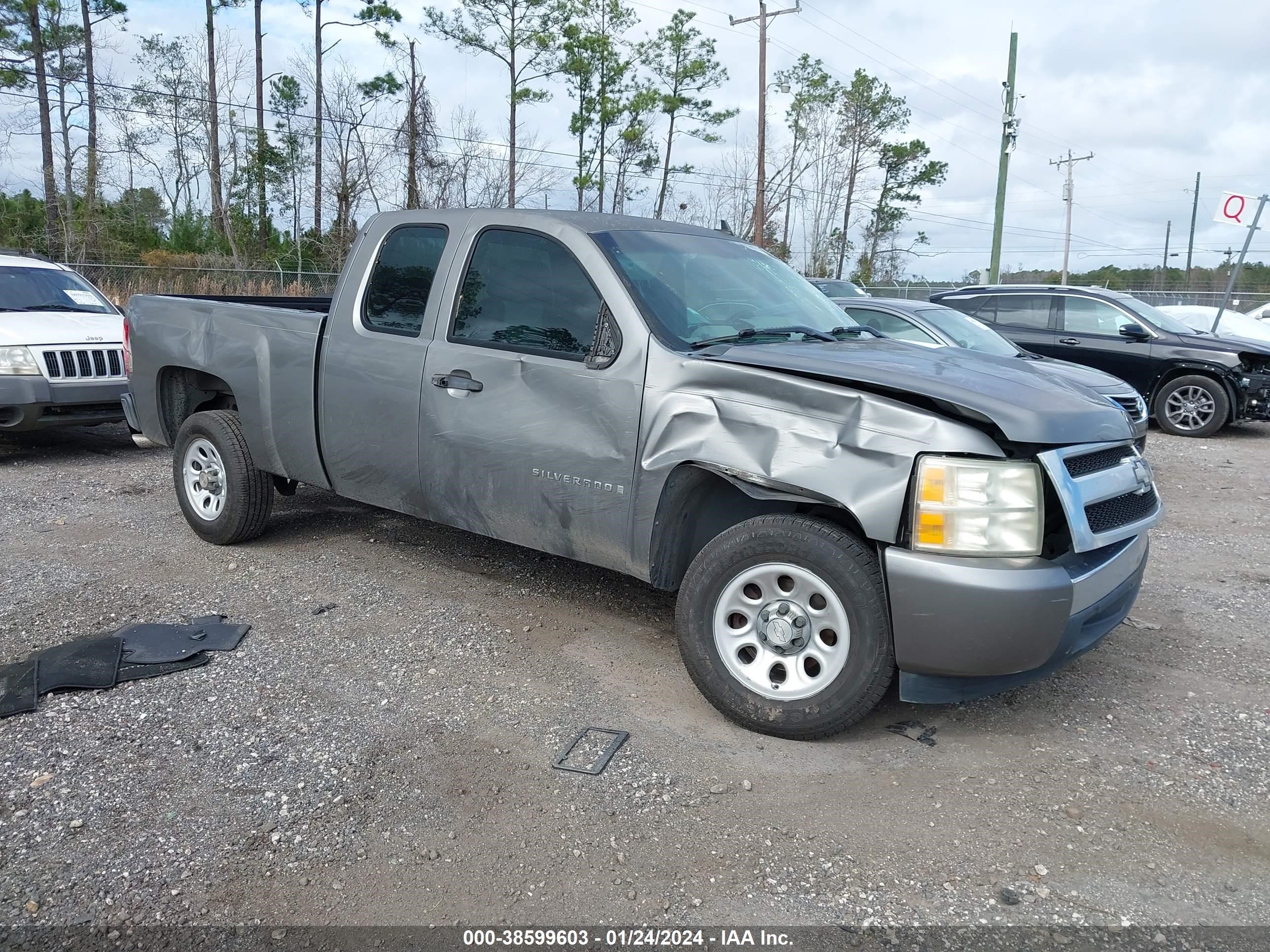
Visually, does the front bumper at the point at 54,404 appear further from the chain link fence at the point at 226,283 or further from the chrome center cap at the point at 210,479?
the chain link fence at the point at 226,283

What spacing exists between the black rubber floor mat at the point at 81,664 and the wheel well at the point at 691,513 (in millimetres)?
2257

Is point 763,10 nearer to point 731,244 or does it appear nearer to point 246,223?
point 246,223

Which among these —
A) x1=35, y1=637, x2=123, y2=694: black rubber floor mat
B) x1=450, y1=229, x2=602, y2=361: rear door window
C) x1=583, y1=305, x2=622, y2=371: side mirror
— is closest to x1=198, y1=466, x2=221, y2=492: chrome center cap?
x1=35, y1=637, x2=123, y2=694: black rubber floor mat

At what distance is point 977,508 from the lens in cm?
312

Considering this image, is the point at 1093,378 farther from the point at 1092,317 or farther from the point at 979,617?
the point at 979,617

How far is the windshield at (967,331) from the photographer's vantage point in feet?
29.9

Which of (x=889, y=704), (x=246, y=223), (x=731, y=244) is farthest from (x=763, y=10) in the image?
(x=889, y=704)

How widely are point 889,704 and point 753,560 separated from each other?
95 centimetres

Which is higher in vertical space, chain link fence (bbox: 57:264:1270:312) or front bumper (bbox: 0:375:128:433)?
chain link fence (bbox: 57:264:1270:312)

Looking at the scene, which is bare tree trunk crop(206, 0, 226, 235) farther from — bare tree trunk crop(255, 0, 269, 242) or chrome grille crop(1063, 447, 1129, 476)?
chrome grille crop(1063, 447, 1129, 476)

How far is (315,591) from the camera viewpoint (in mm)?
5008

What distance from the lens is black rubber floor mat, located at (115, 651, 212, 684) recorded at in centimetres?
393

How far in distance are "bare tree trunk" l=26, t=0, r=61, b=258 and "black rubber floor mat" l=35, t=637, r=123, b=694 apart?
32.3m

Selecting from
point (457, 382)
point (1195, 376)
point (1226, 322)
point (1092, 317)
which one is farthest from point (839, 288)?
point (457, 382)
